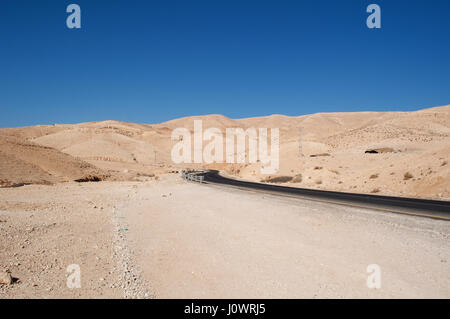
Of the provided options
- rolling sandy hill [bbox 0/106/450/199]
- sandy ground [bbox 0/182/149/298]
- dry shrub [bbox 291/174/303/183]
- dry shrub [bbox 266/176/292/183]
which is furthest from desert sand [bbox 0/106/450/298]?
dry shrub [bbox 266/176/292/183]

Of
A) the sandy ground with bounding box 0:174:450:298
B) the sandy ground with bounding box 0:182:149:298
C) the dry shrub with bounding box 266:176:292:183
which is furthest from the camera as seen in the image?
the dry shrub with bounding box 266:176:292:183

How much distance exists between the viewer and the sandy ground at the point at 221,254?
5.61 metres

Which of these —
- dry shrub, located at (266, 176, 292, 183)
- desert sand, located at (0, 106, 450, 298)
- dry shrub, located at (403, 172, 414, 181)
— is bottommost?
dry shrub, located at (266, 176, 292, 183)

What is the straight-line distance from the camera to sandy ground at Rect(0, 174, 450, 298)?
5.61 meters

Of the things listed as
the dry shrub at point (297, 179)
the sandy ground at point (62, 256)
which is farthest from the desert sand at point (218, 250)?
the dry shrub at point (297, 179)

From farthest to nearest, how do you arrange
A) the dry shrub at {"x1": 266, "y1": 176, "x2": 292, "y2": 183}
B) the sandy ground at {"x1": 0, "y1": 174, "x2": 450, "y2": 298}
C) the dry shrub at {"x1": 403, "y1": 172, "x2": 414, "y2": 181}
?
1. the dry shrub at {"x1": 266, "y1": 176, "x2": 292, "y2": 183}
2. the dry shrub at {"x1": 403, "y1": 172, "x2": 414, "y2": 181}
3. the sandy ground at {"x1": 0, "y1": 174, "x2": 450, "y2": 298}

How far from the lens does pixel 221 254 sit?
7789 millimetres

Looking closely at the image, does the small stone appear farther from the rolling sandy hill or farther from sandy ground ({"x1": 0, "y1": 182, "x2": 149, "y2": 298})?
the rolling sandy hill

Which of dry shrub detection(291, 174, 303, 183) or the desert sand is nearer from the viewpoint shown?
the desert sand

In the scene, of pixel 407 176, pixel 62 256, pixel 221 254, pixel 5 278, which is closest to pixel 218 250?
pixel 221 254

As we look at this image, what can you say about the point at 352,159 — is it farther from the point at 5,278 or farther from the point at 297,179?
the point at 5,278

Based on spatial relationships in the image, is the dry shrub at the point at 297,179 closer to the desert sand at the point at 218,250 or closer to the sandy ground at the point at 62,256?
the desert sand at the point at 218,250
